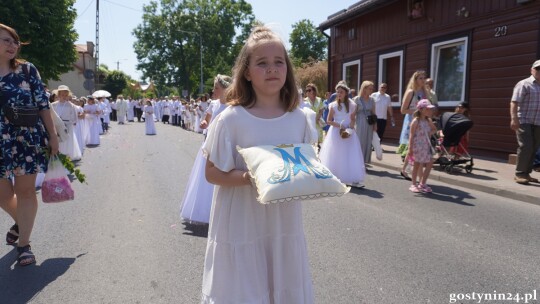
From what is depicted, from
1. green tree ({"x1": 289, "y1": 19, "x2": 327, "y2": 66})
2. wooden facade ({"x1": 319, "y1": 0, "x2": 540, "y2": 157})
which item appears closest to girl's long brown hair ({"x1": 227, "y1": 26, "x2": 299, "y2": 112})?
wooden facade ({"x1": 319, "y1": 0, "x2": 540, "y2": 157})

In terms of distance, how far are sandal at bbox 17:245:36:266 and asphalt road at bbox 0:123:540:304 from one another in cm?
8

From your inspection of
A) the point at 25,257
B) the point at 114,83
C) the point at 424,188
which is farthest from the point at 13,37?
the point at 114,83

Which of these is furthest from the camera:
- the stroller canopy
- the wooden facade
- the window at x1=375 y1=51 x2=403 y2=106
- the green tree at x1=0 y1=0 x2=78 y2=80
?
the green tree at x1=0 y1=0 x2=78 y2=80

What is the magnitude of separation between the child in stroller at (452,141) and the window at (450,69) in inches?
136

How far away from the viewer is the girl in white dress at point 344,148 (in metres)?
7.82

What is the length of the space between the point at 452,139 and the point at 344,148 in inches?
109

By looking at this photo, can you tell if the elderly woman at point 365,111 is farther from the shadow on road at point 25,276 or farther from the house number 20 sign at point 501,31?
the shadow on road at point 25,276

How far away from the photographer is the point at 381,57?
16.4 metres

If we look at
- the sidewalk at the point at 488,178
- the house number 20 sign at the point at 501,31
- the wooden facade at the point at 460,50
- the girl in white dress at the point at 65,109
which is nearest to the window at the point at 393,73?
the wooden facade at the point at 460,50

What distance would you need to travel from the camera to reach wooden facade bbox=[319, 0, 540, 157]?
34.7 feet

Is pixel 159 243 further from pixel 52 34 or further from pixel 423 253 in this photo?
pixel 52 34

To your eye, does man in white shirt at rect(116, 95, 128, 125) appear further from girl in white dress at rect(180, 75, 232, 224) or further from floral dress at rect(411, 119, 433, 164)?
girl in white dress at rect(180, 75, 232, 224)

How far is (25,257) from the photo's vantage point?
404cm

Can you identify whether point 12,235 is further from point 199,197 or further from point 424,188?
point 424,188
